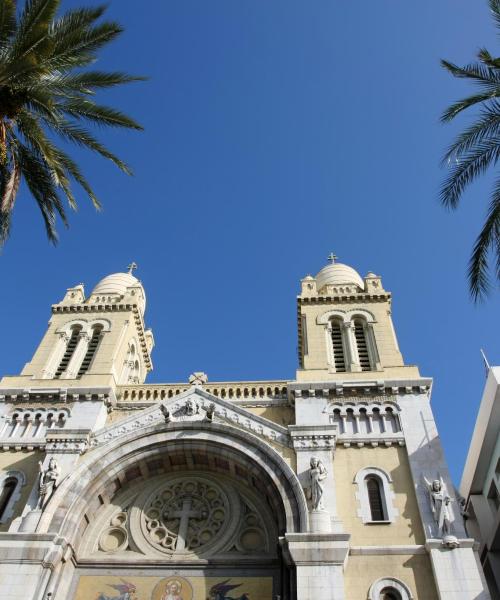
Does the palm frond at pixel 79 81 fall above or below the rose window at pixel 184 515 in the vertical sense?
above

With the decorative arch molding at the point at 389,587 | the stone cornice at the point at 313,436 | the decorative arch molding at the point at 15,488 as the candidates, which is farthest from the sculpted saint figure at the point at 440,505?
the decorative arch molding at the point at 15,488

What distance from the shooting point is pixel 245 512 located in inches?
829

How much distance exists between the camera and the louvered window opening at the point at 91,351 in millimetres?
27523

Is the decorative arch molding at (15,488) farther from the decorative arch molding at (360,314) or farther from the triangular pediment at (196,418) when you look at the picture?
the decorative arch molding at (360,314)

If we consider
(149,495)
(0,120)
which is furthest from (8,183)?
(149,495)

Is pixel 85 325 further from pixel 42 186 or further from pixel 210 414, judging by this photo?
pixel 42 186

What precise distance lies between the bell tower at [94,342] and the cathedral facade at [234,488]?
23cm

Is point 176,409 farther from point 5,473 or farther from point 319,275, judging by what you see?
point 319,275

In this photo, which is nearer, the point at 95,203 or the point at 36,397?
the point at 95,203

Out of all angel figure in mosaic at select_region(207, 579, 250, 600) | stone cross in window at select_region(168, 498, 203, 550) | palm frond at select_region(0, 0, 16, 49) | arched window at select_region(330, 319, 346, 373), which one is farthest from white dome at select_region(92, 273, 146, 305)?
palm frond at select_region(0, 0, 16, 49)

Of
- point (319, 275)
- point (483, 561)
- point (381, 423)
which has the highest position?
point (319, 275)

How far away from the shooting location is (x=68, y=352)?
28.5 metres

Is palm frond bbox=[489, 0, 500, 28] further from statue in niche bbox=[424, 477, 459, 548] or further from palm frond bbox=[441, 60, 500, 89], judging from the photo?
statue in niche bbox=[424, 477, 459, 548]

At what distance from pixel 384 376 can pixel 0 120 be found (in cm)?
1733
